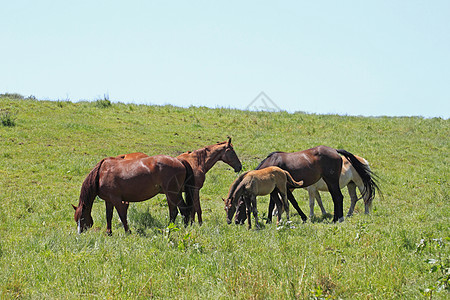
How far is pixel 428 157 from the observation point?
22.4 m

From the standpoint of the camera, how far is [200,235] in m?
7.96

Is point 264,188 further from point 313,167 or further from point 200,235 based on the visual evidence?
point 200,235

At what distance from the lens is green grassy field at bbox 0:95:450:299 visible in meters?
5.56

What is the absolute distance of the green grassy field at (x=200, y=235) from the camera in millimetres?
5562

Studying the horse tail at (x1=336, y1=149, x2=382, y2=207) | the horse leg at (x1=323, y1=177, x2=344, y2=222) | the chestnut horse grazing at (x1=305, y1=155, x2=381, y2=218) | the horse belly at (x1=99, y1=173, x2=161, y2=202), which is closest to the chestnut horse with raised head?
the horse belly at (x1=99, y1=173, x2=161, y2=202)

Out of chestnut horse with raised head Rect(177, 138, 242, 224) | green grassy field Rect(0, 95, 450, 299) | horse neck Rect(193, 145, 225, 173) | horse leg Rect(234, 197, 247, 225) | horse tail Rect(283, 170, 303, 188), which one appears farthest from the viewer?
horse neck Rect(193, 145, 225, 173)

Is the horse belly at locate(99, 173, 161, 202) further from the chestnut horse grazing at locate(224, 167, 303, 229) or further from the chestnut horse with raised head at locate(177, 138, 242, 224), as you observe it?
the chestnut horse grazing at locate(224, 167, 303, 229)

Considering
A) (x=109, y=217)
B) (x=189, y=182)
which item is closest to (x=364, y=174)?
(x=189, y=182)

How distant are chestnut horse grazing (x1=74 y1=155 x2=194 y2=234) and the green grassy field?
42 centimetres

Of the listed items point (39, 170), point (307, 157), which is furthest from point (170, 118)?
point (307, 157)

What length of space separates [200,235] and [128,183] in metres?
2.33

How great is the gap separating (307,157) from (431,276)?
604 centimetres

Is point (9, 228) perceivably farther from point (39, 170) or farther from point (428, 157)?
point (428, 157)

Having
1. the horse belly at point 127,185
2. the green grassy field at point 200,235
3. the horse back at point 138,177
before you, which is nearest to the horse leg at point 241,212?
the green grassy field at point 200,235
